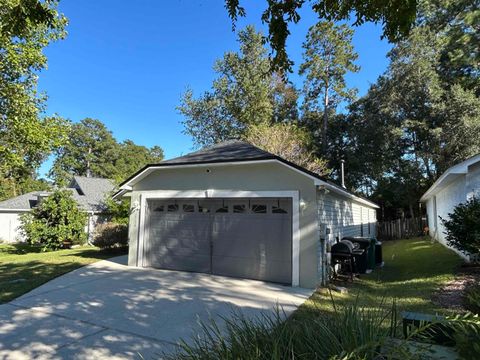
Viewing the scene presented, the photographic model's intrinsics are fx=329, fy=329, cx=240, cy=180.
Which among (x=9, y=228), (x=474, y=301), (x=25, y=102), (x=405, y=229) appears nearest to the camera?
(x=474, y=301)

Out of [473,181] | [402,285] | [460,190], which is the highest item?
[473,181]

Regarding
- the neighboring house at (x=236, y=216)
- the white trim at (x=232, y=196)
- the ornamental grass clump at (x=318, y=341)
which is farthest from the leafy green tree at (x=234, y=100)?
the ornamental grass clump at (x=318, y=341)

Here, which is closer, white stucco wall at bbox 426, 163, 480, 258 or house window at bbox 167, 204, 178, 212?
white stucco wall at bbox 426, 163, 480, 258

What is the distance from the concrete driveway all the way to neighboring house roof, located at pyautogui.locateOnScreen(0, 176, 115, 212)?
16.4 m

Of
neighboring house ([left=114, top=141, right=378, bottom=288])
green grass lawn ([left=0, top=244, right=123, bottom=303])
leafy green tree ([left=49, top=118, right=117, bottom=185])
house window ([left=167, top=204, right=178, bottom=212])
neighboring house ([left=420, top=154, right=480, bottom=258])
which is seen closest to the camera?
green grass lawn ([left=0, top=244, right=123, bottom=303])

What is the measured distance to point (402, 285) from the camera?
8.77m

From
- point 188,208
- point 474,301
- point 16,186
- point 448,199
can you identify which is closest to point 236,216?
point 188,208

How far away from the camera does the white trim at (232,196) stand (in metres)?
8.86

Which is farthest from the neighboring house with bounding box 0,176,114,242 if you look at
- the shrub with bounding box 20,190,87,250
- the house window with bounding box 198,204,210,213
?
the house window with bounding box 198,204,210,213

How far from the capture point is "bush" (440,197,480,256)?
845 cm

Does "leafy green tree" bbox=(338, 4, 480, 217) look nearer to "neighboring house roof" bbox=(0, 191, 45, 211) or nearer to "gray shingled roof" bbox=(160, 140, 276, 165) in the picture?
"gray shingled roof" bbox=(160, 140, 276, 165)

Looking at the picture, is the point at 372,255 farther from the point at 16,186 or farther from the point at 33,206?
the point at 16,186

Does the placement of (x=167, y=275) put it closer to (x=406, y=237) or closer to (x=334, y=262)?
(x=334, y=262)

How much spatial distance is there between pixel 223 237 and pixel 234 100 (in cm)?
2259
